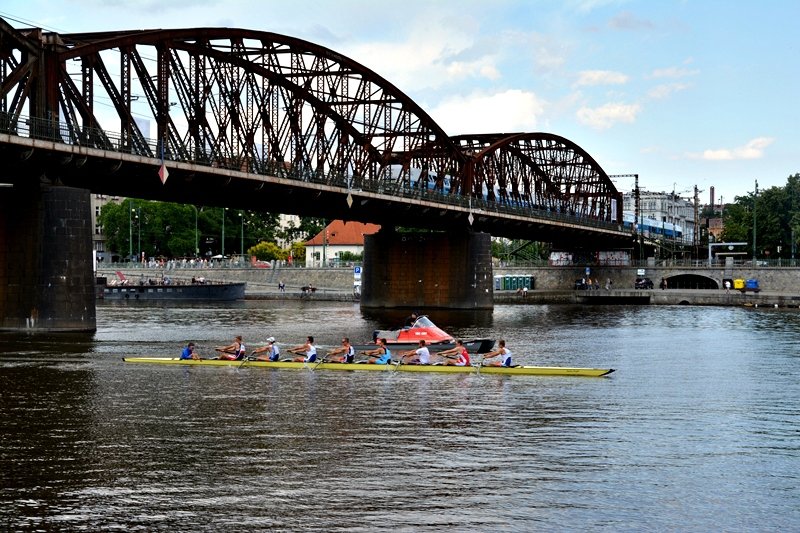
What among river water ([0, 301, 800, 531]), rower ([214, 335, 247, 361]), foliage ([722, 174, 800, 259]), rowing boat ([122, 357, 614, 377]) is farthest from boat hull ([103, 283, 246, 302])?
foliage ([722, 174, 800, 259])

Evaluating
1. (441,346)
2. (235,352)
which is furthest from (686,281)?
(235,352)

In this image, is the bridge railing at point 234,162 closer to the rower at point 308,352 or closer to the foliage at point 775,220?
the rower at point 308,352

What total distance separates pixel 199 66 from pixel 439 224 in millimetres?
42460

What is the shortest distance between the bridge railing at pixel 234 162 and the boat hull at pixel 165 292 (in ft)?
131

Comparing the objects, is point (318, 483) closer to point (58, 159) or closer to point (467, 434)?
point (467, 434)

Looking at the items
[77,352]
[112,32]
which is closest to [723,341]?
[77,352]

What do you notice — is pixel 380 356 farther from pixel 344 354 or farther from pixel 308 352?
pixel 308 352

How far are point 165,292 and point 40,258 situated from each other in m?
76.0

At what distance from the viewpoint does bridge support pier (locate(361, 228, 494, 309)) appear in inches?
4345

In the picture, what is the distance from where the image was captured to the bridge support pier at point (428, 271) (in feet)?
362

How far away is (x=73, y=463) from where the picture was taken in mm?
27156

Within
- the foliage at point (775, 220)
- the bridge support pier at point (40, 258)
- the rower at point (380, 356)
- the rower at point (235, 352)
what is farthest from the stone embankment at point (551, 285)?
the rower at point (235, 352)

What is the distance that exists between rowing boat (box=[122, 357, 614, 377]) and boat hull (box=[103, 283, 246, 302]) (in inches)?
3346

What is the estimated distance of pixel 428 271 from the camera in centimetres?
11256
